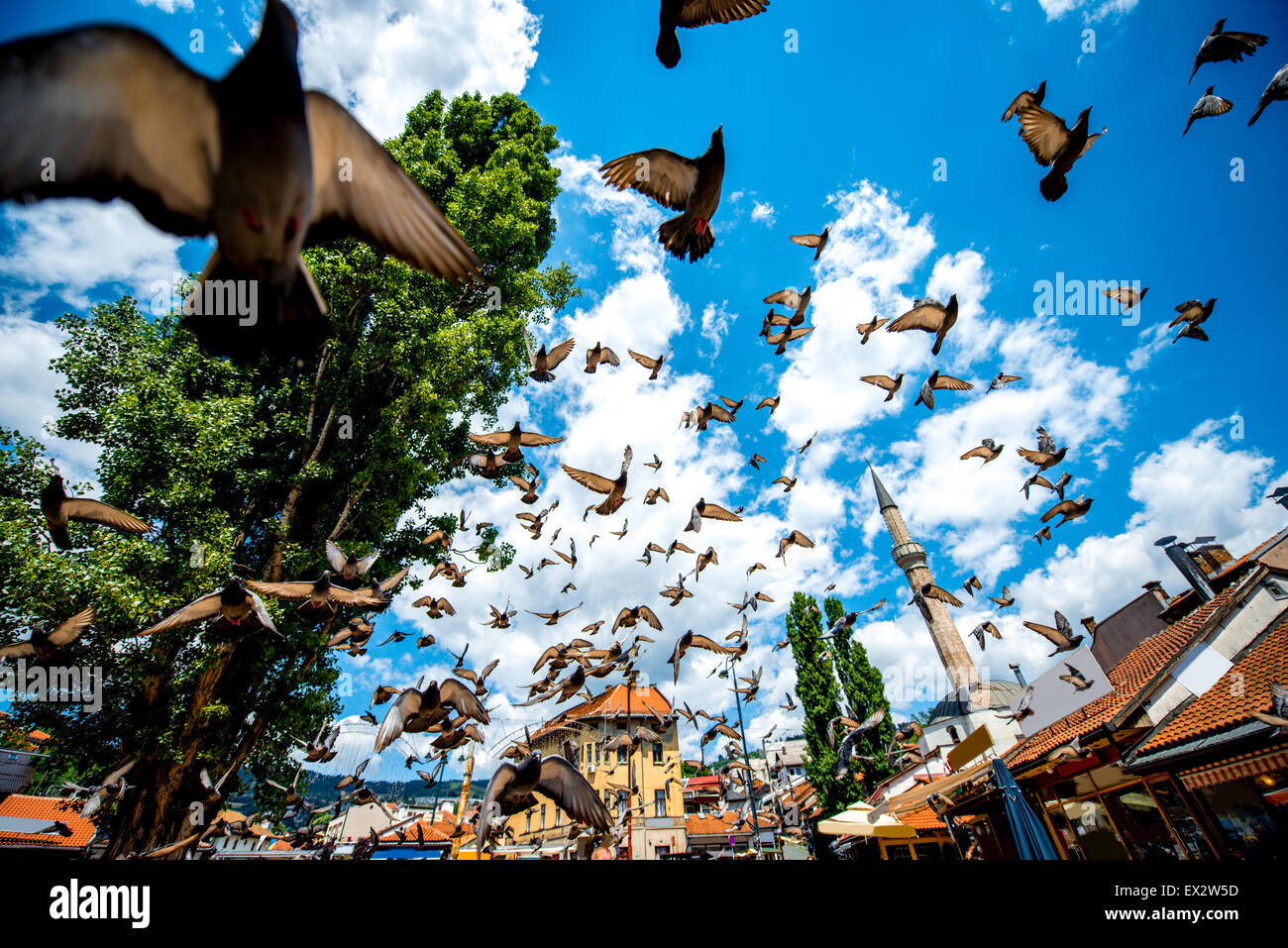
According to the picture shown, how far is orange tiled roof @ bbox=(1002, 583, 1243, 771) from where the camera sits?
32.6ft

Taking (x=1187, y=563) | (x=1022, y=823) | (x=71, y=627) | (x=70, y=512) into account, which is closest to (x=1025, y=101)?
(x=1022, y=823)

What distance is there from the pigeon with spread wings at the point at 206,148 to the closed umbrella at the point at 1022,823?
34.5 ft

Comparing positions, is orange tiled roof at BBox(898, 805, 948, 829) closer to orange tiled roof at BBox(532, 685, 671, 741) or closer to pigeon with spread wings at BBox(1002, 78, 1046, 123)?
orange tiled roof at BBox(532, 685, 671, 741)

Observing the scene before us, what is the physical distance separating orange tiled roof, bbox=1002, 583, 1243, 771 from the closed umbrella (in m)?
2.77

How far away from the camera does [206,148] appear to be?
1.78 meters

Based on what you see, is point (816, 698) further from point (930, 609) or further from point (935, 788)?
point (930, 609)

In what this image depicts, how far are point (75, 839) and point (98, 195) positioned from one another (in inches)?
1462

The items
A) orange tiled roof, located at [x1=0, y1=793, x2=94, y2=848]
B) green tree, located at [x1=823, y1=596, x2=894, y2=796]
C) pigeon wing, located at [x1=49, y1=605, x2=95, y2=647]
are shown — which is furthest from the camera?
green tree, located at [x1=823, y1=596, x2=894, y2=796]

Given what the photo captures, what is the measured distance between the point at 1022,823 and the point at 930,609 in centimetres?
3784

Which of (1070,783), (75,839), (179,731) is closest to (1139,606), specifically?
(1070,783)

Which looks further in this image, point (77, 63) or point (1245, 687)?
point (1245, 687)

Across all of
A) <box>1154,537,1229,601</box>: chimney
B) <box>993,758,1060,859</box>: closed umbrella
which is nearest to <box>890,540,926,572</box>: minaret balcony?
<box>1154,537,1229,601</box>: chimney
